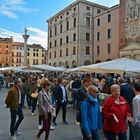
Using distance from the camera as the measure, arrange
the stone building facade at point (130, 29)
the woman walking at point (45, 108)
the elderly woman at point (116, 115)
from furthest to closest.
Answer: the stone building facade at point (130, 29) → the woman walking at point (45, 108) → the elderly woman at point (116, 115)

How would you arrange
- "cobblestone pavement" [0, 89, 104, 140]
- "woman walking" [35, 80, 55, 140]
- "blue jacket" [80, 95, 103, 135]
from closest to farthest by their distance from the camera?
"blue jacket" [80, 95, 103, 135] → "woman walking" [35, 80, 55, 140] → "cobblestone pavement" [0, 89, 104, 140]

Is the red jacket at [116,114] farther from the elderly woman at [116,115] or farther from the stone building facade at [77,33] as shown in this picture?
the stone building facade at [77,33]

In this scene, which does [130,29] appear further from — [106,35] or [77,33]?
[77,33]

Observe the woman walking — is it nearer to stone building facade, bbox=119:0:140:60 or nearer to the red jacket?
the red jacket

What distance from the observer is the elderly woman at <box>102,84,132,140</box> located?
5.56 meters

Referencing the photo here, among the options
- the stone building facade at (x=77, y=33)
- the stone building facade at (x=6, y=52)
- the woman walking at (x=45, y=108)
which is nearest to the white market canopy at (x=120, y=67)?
the woman walking at (x=45, y=108)

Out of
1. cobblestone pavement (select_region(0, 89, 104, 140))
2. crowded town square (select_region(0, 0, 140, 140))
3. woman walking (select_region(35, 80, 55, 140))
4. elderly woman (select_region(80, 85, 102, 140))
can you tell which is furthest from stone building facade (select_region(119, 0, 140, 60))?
elderly woman (select_region(80, 85, 102, 140))

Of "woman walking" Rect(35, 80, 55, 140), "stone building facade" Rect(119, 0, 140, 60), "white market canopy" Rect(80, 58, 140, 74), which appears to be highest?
"stone building facade" Rect(119, 0, 140, 60)

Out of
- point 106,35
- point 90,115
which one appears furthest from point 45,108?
point 106,35

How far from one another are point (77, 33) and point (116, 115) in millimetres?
51061

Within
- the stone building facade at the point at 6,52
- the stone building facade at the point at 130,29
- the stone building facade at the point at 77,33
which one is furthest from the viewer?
the stone building facade at the point at 6,52

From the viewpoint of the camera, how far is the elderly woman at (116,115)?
18.2 feet

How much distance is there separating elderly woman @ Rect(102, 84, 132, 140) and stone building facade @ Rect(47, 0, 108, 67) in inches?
1948

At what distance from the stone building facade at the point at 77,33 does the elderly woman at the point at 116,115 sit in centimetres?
A: 4948
